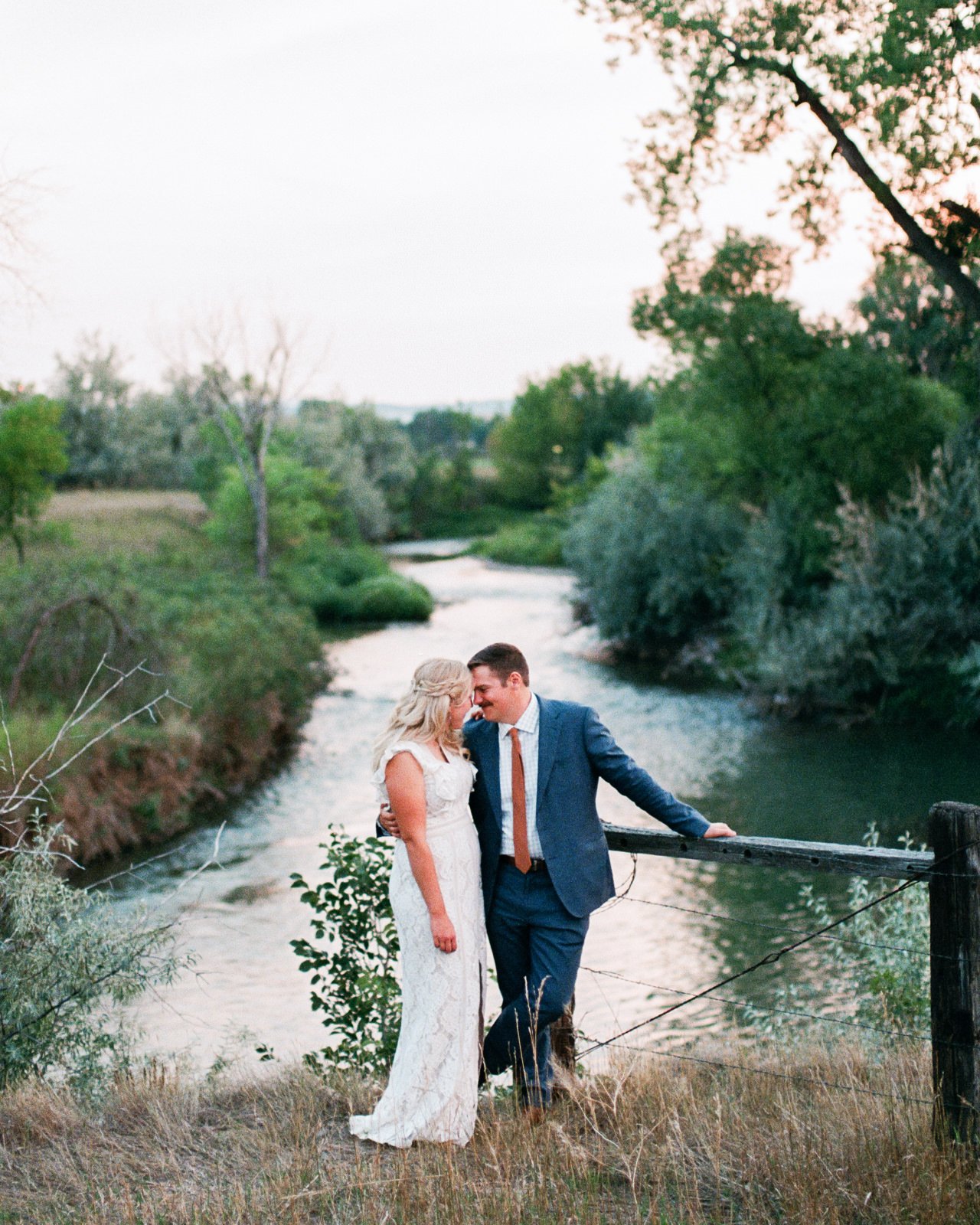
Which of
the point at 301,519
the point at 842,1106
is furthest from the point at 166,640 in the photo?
the point at 301,519

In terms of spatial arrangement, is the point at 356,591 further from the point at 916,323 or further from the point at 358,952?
the point at 358,952

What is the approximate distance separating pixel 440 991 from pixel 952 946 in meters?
1.85

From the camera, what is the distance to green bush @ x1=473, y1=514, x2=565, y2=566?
5572 cm

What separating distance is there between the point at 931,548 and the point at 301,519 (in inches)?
1068

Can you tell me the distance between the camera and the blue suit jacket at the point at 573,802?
4.59 metres

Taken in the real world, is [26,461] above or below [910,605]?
above

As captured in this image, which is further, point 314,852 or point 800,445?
point 800,445

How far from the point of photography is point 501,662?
4.74 m

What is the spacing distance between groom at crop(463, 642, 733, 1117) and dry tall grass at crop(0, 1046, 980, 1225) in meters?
0.44

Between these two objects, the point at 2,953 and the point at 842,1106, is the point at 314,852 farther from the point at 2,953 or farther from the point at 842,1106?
the point at 842,1106

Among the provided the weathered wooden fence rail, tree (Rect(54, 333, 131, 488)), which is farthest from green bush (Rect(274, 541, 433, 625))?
the weathered wooden fence rail

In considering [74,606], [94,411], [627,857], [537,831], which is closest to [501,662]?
[537,831]

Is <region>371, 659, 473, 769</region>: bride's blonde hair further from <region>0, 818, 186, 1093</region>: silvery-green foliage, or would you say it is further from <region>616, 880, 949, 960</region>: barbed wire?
<region>0, 818, 186, 1093</region>: silvery-green foliage

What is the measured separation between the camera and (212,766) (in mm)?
19359
